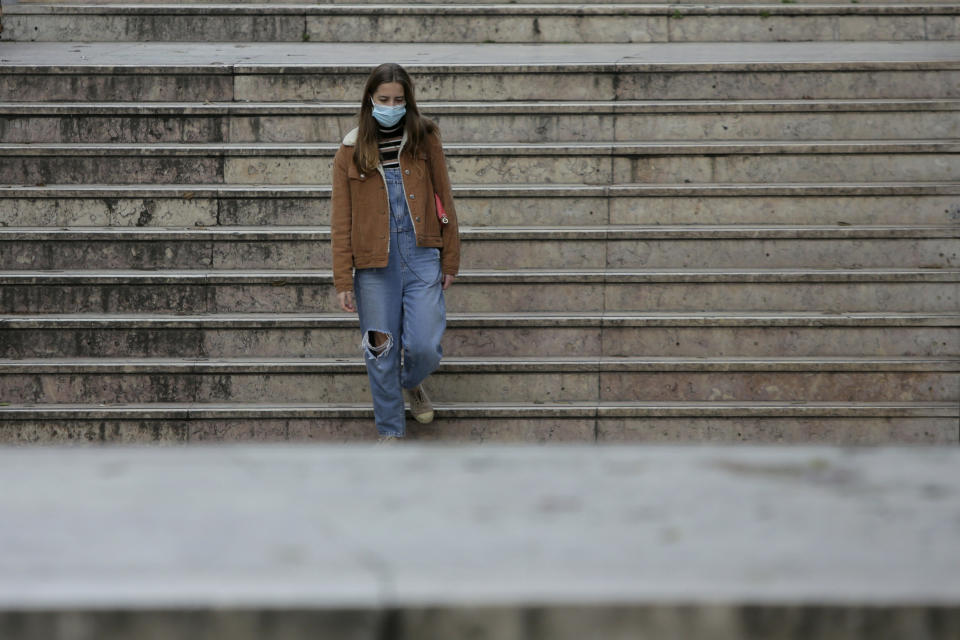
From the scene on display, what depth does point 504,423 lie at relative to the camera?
240 inches

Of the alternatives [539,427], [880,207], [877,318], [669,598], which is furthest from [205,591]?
[880,207]

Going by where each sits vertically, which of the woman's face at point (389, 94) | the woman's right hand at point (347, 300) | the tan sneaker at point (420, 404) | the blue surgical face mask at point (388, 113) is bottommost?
the tan sneaker at point (420, 404)

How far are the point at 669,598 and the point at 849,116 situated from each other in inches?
250

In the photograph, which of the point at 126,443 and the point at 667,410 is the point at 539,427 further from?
the point at 126,443

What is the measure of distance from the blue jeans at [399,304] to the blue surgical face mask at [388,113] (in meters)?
0.24

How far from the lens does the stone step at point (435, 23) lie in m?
9.09

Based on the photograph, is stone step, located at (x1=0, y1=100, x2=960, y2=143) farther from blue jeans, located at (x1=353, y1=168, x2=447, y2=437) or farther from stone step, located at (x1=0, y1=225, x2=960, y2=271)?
blue jeans, located at (x1=353, y1=168, x2=447, y2=437)

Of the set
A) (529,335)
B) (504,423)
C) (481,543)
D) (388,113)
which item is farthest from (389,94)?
(481,543)

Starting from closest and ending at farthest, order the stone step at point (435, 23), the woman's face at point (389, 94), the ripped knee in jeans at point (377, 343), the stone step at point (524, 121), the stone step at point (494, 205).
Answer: the woman's face at point (389, 94)
the ripped knee in jeans at point (377, 343)
the stone step at point (494, 205)
the stone step at point (524, 121)
the stone step at point (435, 23)

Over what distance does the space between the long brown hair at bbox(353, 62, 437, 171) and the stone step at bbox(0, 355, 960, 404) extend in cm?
136

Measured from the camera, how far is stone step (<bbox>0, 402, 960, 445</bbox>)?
6066 millimetres

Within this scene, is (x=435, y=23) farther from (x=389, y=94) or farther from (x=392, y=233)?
(x=392, y=233)

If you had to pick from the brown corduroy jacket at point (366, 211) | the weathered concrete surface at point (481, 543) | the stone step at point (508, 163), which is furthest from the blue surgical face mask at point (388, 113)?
the weathered concrete surface at point (481, 543)

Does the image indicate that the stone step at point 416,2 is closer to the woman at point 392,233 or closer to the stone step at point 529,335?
the stone step at point 529,335
